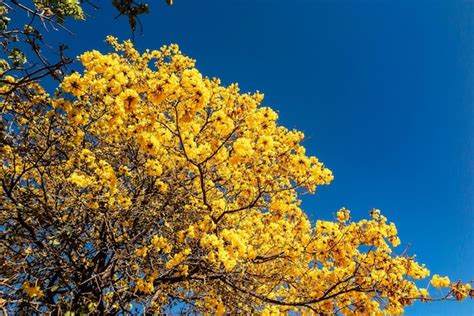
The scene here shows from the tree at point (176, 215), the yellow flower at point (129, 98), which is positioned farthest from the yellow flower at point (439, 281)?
the yellow flower at point (129, 98)

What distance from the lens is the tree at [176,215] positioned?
4867mm

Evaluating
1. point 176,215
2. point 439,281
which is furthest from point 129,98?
point 439,281

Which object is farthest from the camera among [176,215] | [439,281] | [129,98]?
[176,215]

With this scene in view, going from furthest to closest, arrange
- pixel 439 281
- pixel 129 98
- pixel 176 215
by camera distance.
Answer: pixel 176 215, pixel 439 281, pixel 129 98

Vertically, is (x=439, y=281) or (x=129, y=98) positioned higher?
(x=129, y=98)

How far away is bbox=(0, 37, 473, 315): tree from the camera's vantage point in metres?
4.87

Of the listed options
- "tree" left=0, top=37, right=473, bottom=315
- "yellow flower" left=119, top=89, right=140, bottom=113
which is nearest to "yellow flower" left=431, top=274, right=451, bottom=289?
"tree" left=0, top=37, right=473, bottom=315

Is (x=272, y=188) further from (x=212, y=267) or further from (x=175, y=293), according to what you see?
(x=175, y=293)

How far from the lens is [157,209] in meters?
6.18

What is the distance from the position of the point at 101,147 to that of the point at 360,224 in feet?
15.1

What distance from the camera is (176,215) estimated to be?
679 centimetres


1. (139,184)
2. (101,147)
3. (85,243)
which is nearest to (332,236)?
(139,184)

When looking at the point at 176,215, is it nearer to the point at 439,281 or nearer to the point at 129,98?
the point at 129,98

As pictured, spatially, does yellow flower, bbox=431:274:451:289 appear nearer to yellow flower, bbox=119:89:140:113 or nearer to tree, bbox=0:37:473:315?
tree, bbox=0:37:473:315
